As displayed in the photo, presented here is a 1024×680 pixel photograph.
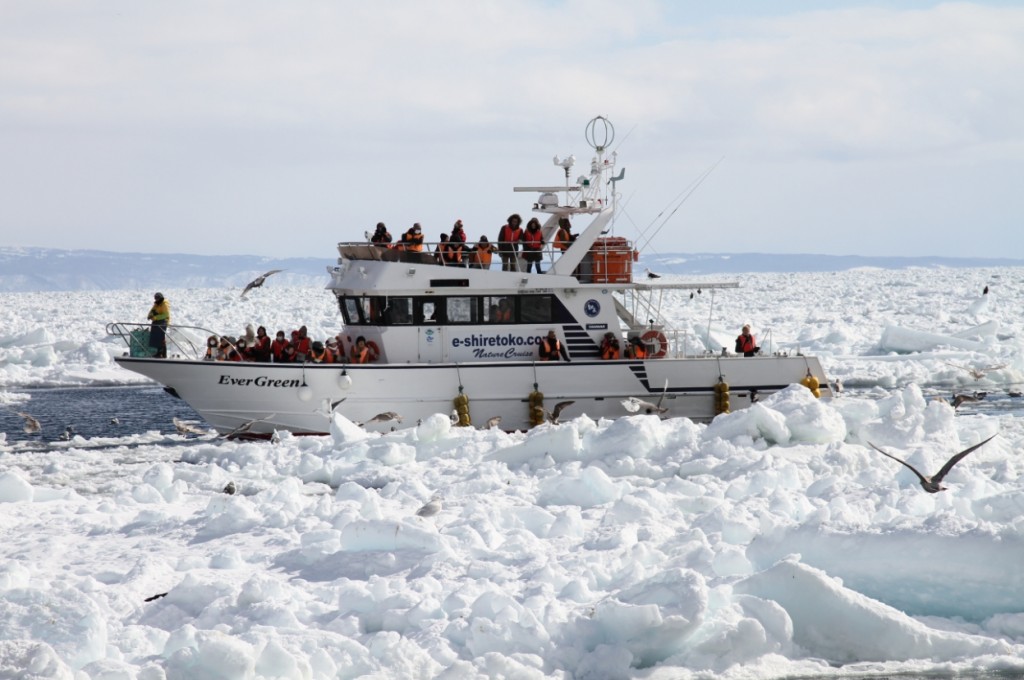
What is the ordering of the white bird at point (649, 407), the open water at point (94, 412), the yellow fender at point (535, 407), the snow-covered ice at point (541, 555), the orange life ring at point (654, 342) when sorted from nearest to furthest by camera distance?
1. the snow-covered ice at point (541, 555)
2. the yellow fender at point (535, 407)
3. the white bird at point (649, 407)
4. the orange life ring at point (654, 342)
5. the open water at point (94, 412)

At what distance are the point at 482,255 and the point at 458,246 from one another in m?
0.49

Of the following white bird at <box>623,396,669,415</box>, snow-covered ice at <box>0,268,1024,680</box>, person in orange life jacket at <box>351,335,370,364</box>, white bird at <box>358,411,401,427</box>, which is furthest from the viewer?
white bird at <box>623,396,669,415</box>

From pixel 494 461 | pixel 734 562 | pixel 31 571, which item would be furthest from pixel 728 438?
pixel 31 571

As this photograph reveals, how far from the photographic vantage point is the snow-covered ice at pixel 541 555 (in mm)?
8734

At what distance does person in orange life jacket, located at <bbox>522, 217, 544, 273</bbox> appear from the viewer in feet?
68.9

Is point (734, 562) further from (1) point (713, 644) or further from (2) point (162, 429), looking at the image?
(2) point (162, 429)

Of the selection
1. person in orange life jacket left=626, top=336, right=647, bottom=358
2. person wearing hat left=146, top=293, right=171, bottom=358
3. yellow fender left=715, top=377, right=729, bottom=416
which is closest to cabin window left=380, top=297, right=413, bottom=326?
person wearing hat left=146, top=293, right=171, bottom=358

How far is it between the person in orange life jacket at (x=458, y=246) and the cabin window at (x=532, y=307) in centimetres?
116

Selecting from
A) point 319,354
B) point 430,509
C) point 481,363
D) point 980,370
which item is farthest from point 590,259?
point 980,370

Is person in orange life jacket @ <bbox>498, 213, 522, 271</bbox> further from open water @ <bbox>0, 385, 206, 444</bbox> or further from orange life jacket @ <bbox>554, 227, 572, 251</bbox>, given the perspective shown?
open water @ <bbox>0, 385, 206, 444</bbox>

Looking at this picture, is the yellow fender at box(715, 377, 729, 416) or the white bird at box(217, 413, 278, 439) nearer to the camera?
the white bird at box(217, 413, 278, 439)

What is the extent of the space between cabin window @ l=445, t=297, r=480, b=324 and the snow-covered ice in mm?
3081

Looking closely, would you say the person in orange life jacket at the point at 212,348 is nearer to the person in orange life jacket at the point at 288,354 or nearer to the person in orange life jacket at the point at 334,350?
the person in orange life jacket at the point at 288,354

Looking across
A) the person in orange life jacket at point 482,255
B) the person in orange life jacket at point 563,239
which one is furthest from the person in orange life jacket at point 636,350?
the person in orange life jacket at point 482,255
